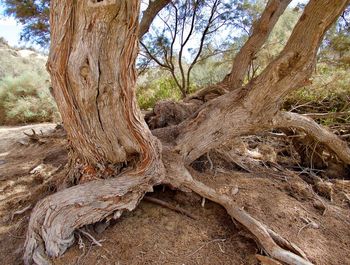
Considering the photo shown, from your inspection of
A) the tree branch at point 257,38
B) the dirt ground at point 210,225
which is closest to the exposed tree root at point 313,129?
the dirt ground at point 210,225

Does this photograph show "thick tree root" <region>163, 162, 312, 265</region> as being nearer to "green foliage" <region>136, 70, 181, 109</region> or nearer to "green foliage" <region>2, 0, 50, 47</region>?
"green foliage" <region>2, 0, 50, 47</region>

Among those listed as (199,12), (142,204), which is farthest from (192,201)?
(199,12)

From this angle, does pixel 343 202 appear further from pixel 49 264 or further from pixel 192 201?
pixel 49 264

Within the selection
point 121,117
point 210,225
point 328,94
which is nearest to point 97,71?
point 121,117

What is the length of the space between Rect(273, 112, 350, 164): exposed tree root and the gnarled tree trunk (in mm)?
29

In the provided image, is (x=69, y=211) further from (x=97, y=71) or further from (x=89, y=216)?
(x=97, y=71)

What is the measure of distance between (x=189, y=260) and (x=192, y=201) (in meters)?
0.56

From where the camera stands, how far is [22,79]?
840cm

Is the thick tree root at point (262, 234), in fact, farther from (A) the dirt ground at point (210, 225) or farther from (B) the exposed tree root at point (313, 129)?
(B) the exposed tree root at point (313, 129)

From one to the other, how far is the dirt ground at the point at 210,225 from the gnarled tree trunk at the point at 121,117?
154 mm

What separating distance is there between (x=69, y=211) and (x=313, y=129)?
7.62 feet

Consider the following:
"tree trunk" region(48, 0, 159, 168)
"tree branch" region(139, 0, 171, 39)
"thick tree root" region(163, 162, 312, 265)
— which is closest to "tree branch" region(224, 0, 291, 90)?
"tree branch" region(139, 0, 171, 39)

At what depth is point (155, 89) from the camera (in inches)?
290

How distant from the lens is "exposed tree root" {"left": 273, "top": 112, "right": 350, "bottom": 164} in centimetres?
246
